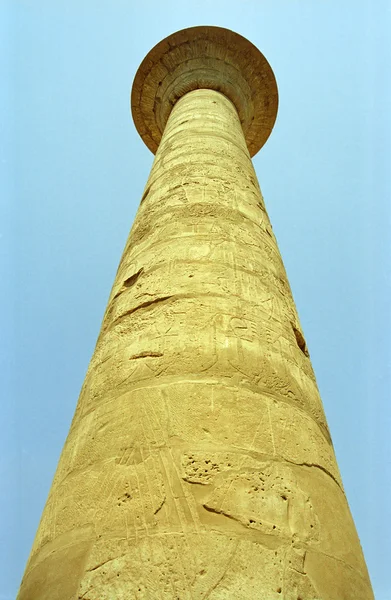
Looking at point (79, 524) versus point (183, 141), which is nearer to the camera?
point (79, 524)

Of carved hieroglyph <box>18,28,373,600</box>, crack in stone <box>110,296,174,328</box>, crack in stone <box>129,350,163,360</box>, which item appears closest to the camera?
carved hieroglyph <box>18,28,373,600</box>

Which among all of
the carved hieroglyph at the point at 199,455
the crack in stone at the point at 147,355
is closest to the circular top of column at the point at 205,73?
the carved hieroglyph at the point at 199,455

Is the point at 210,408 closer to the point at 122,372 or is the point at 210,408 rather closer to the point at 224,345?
the point at 224,345

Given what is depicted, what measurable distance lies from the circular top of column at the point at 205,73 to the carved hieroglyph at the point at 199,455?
5.05 metres

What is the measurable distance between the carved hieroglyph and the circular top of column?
505 cm

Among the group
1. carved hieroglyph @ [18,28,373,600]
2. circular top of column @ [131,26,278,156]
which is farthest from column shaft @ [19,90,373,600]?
circular top of column @ [131,26,278,156]

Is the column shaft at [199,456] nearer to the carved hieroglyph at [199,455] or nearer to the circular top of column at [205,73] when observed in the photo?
the carved hieroglyph at [199,455]

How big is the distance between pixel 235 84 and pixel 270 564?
7406 mm

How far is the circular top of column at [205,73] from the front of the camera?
25.7 ft

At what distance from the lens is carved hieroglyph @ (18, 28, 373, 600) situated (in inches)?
68.6

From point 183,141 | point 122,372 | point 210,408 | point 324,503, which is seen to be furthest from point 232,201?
point 324,503

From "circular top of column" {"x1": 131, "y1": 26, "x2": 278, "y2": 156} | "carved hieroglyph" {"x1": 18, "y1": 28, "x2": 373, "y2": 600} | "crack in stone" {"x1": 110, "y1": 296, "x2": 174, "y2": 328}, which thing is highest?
"circular top of column" {"x1": 131, "y1": 26, "x2": 278, "y2": 156}

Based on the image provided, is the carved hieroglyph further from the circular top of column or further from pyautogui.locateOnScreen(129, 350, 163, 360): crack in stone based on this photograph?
the circular top of column

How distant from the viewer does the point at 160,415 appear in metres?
2.20
